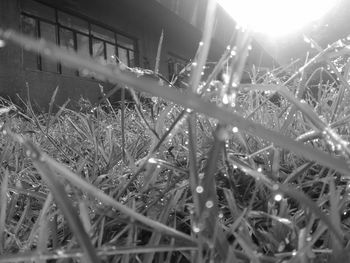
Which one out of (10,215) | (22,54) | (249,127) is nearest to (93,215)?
(10,215)

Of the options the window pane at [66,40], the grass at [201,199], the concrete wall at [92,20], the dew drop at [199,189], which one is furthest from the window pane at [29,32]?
the dew drop at [199,189]

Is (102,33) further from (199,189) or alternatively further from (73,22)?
(199,189)

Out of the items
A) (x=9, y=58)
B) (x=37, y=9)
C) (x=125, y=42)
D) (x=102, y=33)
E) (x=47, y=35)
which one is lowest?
(x=9, y=58)

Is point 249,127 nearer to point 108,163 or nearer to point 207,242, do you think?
point 207,242

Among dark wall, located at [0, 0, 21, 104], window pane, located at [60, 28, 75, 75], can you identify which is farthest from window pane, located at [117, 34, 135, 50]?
dark wall, located at [0, 0, 21, 104]

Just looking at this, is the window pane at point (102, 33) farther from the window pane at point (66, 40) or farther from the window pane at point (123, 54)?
the window pane at point (66, 40)

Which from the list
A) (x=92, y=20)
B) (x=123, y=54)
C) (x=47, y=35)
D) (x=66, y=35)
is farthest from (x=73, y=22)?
(x=123, y=54)
